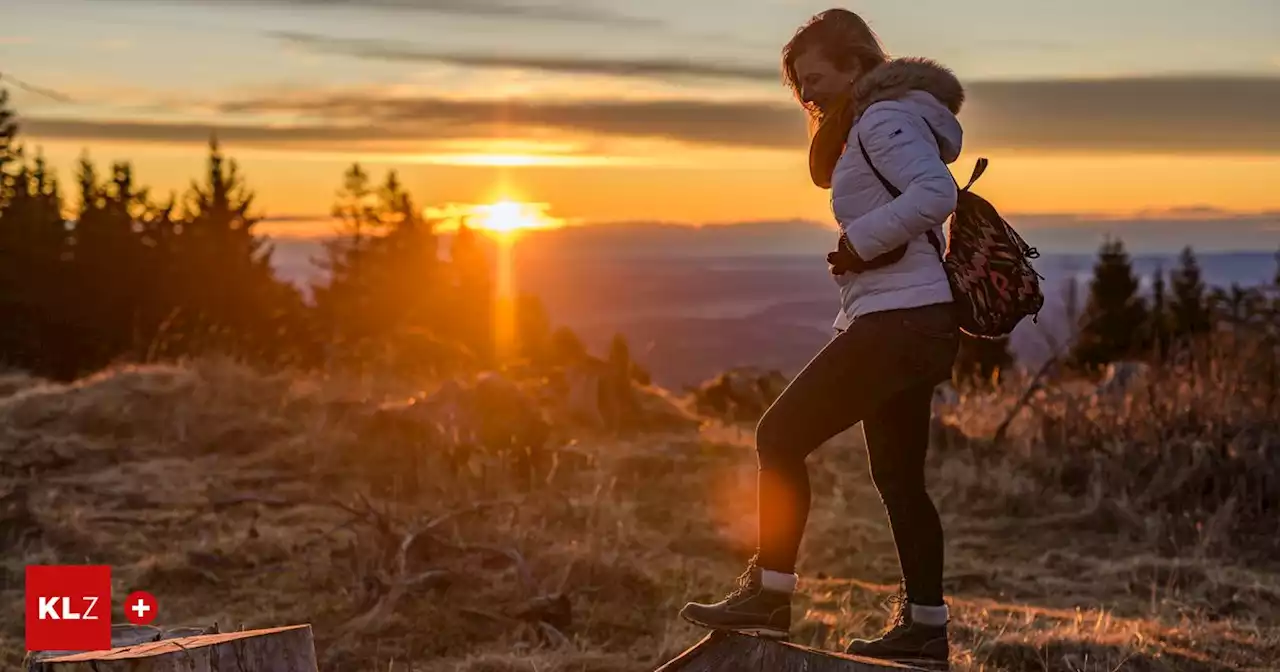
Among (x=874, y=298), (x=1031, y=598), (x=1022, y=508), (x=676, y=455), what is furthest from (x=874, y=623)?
(x=676, y=455)

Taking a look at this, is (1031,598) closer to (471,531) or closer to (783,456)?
(471,531)

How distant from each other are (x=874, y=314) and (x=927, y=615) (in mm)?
1078

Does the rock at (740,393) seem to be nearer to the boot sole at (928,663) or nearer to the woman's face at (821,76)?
the boot sole at (928,663)

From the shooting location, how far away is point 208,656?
346 centimetres

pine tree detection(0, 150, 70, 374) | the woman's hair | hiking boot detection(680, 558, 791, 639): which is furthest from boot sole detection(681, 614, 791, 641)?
pine tree detection(0, 150, 70, 374)

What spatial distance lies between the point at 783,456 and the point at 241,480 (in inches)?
285

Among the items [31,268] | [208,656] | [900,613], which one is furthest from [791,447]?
[31,268]

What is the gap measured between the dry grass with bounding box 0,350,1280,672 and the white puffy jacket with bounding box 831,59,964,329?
2.25 meters

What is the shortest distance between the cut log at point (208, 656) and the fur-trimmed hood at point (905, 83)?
2389 millimetres

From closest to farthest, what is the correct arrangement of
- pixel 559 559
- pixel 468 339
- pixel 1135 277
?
1. pixel 559 559
2. pixel 1135 277
3. pixel 468 339

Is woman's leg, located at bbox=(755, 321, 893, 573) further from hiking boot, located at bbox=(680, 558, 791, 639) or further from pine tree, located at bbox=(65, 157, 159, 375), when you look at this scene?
pine tree, located at bbox=(65, 157, 159, 375)

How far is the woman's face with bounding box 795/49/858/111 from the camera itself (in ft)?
13.0

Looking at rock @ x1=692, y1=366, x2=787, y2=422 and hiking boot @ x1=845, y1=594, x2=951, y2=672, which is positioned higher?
rock @ x1=692, y1=366, x2=787, y2=422

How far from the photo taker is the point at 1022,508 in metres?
10.2
